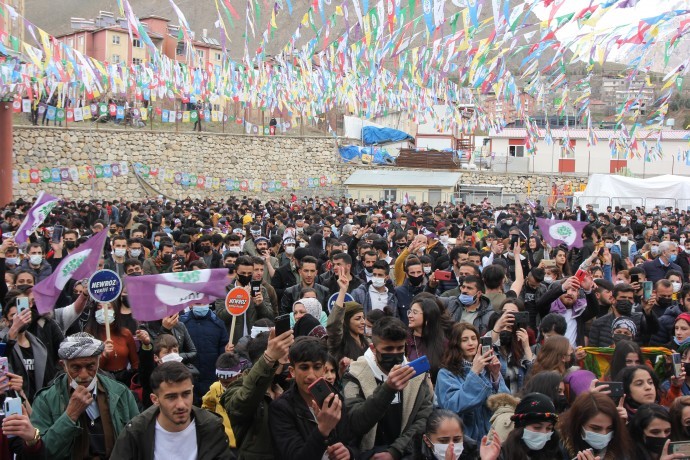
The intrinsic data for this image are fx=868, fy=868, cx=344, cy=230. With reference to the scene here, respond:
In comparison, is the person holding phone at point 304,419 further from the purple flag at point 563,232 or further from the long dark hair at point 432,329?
the purple flag at point 563,232

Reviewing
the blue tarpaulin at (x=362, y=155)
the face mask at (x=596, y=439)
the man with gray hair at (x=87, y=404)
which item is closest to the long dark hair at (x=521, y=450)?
the face mask at (x=596, y=439)

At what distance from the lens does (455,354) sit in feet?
18.4

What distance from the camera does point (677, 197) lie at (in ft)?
103

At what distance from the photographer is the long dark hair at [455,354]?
5.57 metres

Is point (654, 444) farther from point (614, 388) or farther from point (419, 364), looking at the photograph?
point (419, 364)

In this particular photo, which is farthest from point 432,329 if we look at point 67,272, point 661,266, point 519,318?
point 661,266

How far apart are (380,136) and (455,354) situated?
4120 cm

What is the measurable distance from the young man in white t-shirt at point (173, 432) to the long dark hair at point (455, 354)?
184cm

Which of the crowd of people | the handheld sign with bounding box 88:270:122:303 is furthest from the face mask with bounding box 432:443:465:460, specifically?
the handheld sign with bounding box 88:270:122:303

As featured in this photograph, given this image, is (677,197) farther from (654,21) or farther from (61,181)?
(61,181)

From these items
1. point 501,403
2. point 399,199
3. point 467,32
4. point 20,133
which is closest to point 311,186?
point 399,199

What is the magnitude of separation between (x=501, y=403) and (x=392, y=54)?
16.1m

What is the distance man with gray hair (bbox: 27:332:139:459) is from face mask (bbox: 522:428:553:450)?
7.23 feet

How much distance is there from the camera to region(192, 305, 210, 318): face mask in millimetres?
7426
